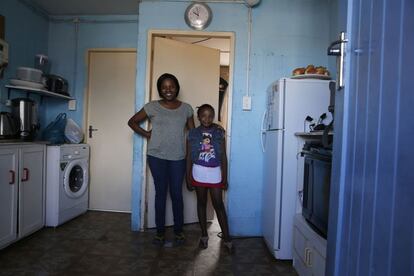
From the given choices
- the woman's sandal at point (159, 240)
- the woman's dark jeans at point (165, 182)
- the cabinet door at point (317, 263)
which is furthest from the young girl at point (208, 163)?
the cabinet door at point (317, 263)

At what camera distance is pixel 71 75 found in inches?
140

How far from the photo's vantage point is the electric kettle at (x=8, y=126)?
253 cm

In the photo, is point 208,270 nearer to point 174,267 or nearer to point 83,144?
point 174,267

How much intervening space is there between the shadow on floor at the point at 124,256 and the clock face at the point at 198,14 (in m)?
1.98

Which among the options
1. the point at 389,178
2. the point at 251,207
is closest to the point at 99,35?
the point at 251,207

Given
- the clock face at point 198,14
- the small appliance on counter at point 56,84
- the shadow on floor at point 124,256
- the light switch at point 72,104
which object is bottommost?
the shadow on floor at point 124,256

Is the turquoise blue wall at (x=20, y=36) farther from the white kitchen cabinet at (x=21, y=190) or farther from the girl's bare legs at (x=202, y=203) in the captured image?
the girl's bare legs at (x=202, y=203)

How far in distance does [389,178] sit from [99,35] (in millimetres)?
3609

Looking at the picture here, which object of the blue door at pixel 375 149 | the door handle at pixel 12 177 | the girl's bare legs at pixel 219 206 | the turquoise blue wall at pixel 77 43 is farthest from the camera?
the turquoise blue wall at pixel 77 43

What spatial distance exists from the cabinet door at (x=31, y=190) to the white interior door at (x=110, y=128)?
2.81ft

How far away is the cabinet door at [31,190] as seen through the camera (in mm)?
2414

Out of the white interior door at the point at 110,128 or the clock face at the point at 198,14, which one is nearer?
the clock face at the point at 198,14

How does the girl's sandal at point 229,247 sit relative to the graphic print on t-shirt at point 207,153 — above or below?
below

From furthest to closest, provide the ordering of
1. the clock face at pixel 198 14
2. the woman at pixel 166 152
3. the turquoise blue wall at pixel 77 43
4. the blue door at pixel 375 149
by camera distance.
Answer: the turquoise blue wall at pixel 77 43 → the clock face at pixel 198 14 → the woman at pixel 166 152 → the blue door at pixel 375 149
